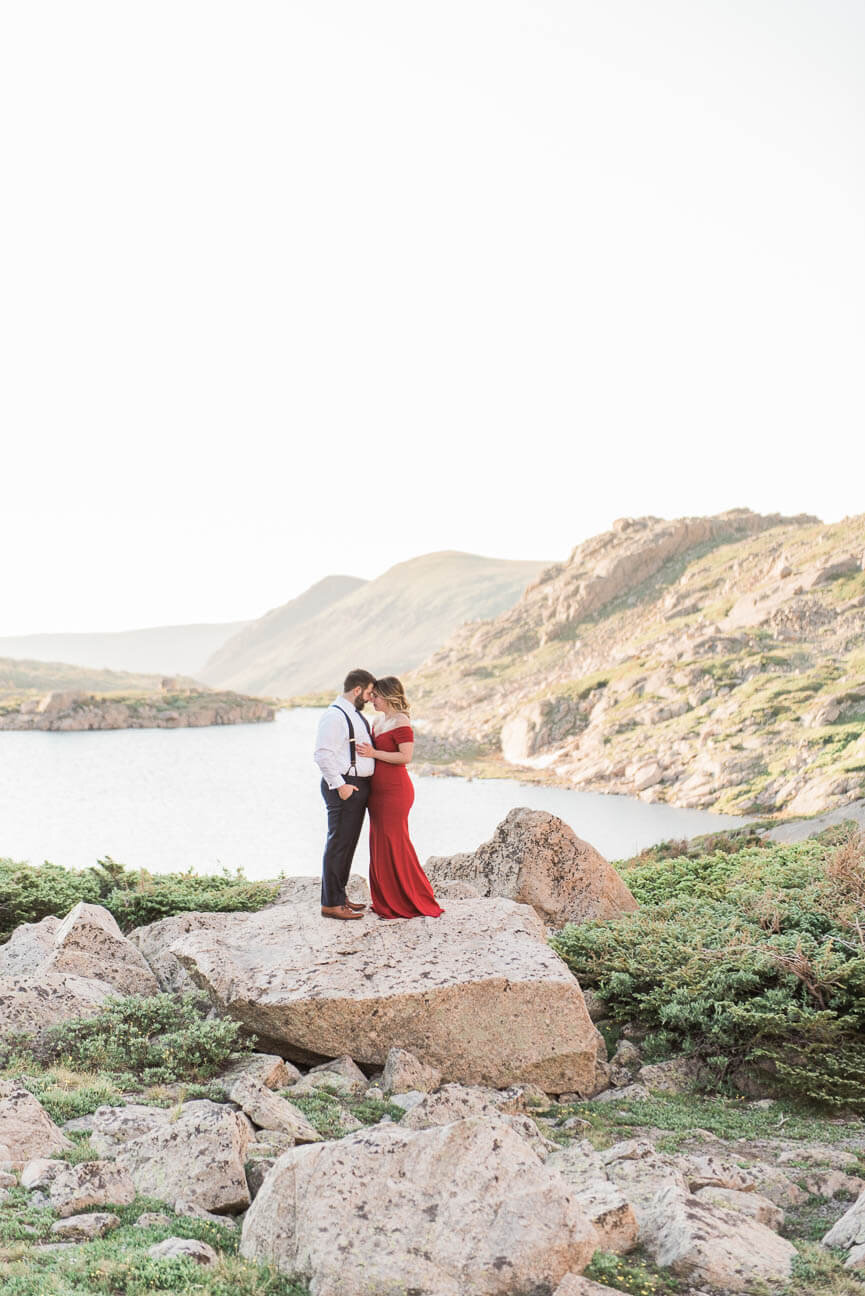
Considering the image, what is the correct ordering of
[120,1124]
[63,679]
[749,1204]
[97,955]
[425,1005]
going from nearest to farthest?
[749,1204]
[120,1124]
[425,1005]
[97,955]
[63,679]

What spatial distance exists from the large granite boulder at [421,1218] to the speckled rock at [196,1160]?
2.53ft

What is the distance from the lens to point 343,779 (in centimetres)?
1073

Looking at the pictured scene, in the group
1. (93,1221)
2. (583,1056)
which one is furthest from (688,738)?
(93,1221)

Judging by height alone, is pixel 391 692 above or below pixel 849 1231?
above

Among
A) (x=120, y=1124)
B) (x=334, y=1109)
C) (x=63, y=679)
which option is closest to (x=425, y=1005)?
(x=334, y=1109)

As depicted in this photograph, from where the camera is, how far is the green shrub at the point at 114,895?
1502 cm

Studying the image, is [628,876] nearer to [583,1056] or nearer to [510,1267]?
[583,1056]

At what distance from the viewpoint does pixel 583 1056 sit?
9742mm

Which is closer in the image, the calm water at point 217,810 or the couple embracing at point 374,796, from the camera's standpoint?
the couple embracing at point 374,796

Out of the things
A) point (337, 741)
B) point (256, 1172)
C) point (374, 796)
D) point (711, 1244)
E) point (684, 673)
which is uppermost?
point (684, 673)

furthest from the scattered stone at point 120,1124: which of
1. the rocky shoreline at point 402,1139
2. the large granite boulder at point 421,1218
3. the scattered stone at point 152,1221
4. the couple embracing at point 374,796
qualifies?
the couple embracing at point 374,796

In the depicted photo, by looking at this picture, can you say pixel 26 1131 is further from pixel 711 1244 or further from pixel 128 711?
pixel 128 711

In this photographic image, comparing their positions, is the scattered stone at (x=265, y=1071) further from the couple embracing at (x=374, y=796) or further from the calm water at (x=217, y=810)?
the calm water at (x=217, y=810)

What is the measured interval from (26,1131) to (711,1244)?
15.2 ft
